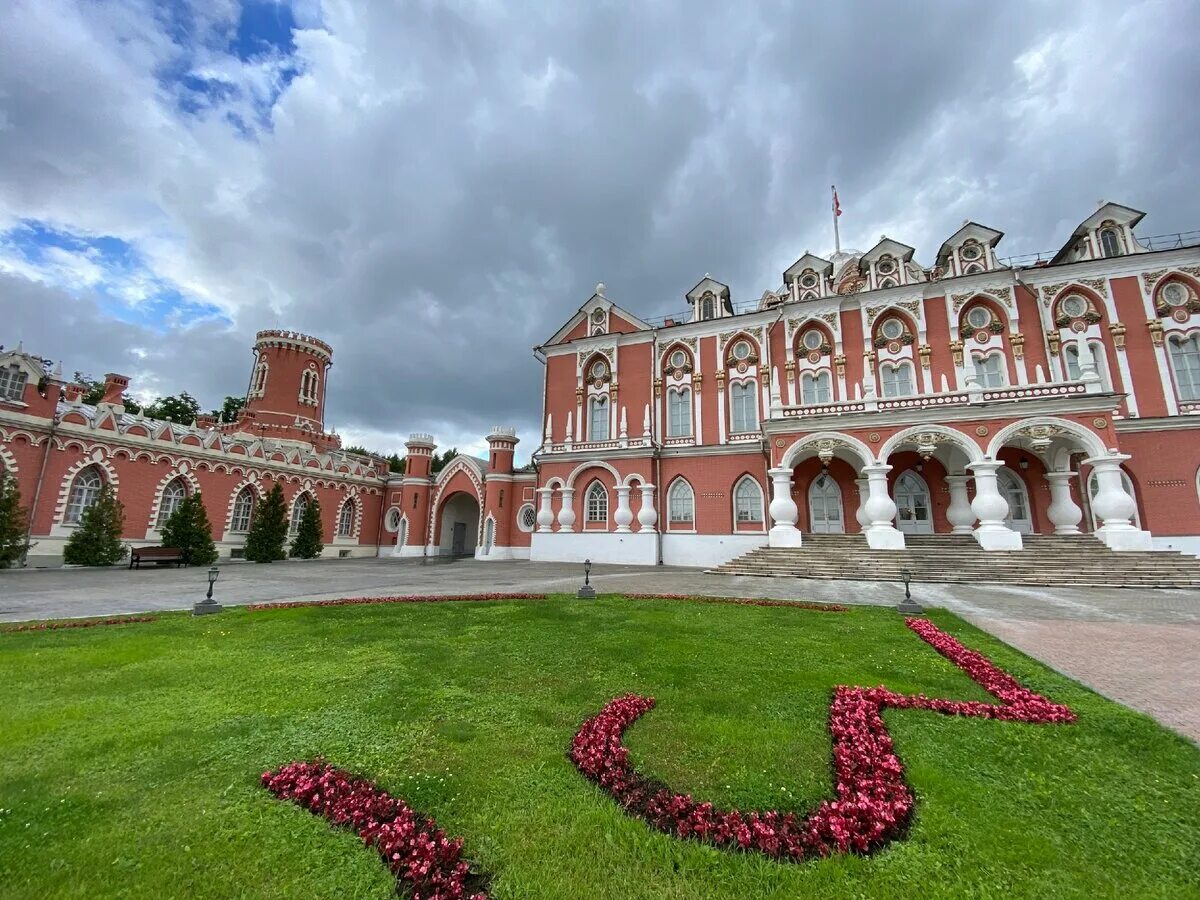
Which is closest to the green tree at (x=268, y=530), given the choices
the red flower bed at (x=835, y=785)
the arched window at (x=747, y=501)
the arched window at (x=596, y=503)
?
the arched window at (x=596, y=503)

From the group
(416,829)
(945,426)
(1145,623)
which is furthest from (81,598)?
(945,426)

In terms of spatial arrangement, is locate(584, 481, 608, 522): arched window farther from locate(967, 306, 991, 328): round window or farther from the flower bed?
the flower bed

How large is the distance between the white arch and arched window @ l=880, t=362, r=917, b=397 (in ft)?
18.0

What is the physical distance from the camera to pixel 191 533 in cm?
2298

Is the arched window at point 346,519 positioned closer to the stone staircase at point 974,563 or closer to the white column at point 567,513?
the white column at point 567,513

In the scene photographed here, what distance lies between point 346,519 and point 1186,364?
43447 mm

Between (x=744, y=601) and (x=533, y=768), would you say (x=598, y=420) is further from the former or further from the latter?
(x=533, y=768)

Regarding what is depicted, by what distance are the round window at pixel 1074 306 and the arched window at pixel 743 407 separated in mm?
13018

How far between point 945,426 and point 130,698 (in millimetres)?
21252

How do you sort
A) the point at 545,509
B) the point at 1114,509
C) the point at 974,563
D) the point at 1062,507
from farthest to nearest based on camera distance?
1. the point at 545,509
2. the point at 1062,507
3. the point at 1114,509
4. the point at 974,563

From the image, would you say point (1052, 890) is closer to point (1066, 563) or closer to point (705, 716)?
point (705, 716)

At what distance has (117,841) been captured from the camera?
2566 mm

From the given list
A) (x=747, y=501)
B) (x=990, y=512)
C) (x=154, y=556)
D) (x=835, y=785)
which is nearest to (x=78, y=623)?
(x=835, y=785)

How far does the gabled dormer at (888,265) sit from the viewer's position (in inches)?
947
